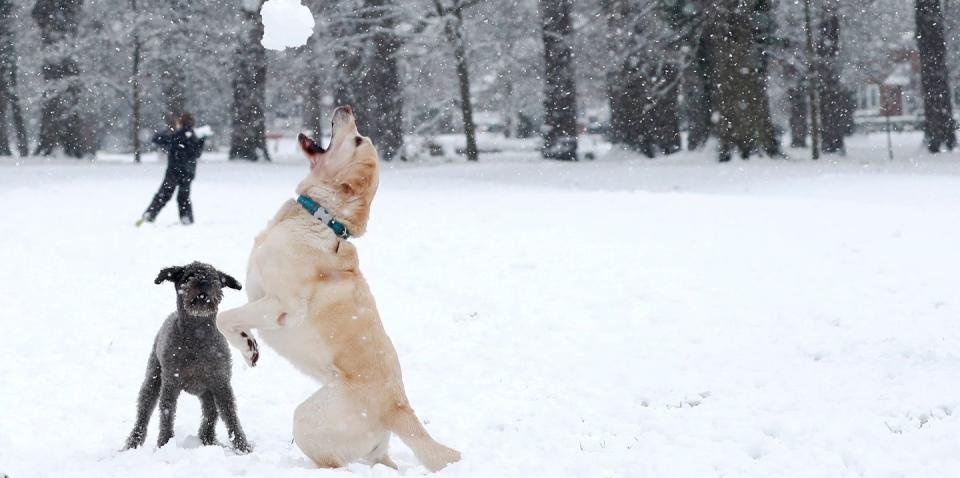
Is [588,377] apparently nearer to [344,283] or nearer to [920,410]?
[920,410]

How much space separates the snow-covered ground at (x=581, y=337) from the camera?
5.32 metres

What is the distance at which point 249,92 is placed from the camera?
106 ft

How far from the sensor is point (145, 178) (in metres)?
24.3

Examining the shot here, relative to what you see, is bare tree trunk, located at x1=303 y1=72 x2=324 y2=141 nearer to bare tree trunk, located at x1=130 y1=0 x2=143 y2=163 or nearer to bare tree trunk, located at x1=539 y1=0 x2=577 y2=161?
bare tree trunk, located at x1=130 y1=0 x2=143 y2=163

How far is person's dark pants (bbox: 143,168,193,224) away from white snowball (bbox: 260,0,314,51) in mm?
8426

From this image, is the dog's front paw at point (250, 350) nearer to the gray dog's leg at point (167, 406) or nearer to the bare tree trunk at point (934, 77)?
the gray dog's leg at point (167, 406)

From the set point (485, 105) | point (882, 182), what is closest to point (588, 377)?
point (882, 182)

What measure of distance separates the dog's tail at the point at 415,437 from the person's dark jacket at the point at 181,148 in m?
10.6

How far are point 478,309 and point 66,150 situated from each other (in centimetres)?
2702

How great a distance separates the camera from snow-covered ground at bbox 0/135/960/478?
5320 mm

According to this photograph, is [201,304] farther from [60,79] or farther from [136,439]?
[60,79]

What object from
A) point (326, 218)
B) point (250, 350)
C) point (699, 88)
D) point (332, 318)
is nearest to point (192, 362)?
point (250, 350)

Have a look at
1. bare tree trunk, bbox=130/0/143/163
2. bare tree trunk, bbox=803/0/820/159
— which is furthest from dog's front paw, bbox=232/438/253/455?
bare tree trunk, bbox=130/0/143/163

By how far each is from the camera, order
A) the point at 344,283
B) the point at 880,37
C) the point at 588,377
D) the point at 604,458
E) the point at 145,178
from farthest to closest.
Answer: the point at 880,37
the point at 145,178
the point at 588,377
the point at 604,458
the point at 344,283
